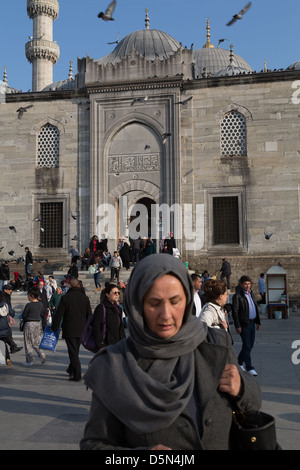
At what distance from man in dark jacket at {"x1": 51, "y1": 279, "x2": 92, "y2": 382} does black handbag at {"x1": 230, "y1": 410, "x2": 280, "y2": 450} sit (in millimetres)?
6017

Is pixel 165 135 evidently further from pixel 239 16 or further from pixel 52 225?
pixel 239 16

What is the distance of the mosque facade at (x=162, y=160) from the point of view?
73.5ft

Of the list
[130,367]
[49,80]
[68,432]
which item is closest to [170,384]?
[130,367]

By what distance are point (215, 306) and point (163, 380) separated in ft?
15.1

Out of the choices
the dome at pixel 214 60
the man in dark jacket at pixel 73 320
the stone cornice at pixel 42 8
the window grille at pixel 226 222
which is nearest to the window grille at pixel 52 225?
the window grille at pixel 226 222

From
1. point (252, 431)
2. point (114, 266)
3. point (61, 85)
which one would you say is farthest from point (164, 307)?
point (61, 85)

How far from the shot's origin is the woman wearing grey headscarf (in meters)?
1.87

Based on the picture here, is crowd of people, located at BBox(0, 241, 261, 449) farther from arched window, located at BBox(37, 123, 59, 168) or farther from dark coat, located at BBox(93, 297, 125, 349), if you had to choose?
arched window, located at BBox(37, 123, 59, 168)

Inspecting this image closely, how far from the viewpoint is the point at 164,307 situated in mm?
1960

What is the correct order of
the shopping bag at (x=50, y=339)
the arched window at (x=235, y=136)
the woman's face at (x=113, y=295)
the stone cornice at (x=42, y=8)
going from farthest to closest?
the stone cornice at (x=42, y=8), the arched window at (x=235, y=136), the shopping bag at (x=50, y=339), the woman's face at (x=113, y=295)

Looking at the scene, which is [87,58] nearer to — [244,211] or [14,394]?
[244,211]

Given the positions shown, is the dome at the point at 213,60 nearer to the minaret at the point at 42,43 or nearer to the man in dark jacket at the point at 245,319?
the minaret at the point at 42,43

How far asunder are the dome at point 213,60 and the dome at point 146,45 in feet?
19.4

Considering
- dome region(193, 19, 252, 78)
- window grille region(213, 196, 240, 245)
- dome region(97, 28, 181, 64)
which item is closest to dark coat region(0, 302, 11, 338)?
window grille region(213, 196, 240, 245)
